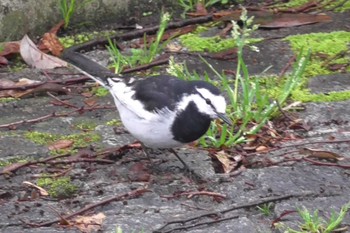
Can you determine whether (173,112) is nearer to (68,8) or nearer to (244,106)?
(244,106)

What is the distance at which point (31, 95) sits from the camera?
18.4ft

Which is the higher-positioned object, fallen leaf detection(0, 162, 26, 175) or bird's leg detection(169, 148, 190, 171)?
fallen leaf detection(0, 162, 26, 175)

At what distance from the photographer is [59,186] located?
442 centimetres

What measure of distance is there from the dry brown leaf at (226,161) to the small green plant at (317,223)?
74 centimetres

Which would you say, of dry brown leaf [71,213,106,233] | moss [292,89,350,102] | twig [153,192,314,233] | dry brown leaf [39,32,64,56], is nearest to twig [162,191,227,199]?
twig [153,192,314,233]

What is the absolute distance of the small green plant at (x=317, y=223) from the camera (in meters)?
3.86

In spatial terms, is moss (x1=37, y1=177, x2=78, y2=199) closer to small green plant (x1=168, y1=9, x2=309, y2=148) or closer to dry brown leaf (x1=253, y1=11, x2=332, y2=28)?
small green plant (x1=168, y1=9, x2=309, y2=148)

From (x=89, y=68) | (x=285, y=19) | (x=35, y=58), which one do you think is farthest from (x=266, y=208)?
(x=285, y=19)

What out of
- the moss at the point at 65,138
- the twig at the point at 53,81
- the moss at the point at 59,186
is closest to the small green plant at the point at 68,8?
the twig at the point at 53,81

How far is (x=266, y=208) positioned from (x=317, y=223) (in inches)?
13.9

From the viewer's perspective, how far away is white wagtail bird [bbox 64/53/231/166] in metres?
4.60

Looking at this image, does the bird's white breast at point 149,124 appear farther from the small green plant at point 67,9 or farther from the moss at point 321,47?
the small green plant at point 67,9

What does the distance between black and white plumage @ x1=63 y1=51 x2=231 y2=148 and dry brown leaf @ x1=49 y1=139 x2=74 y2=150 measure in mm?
356

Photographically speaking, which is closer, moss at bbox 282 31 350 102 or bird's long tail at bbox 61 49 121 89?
bird's long tail at bbox 61 49 121 89
